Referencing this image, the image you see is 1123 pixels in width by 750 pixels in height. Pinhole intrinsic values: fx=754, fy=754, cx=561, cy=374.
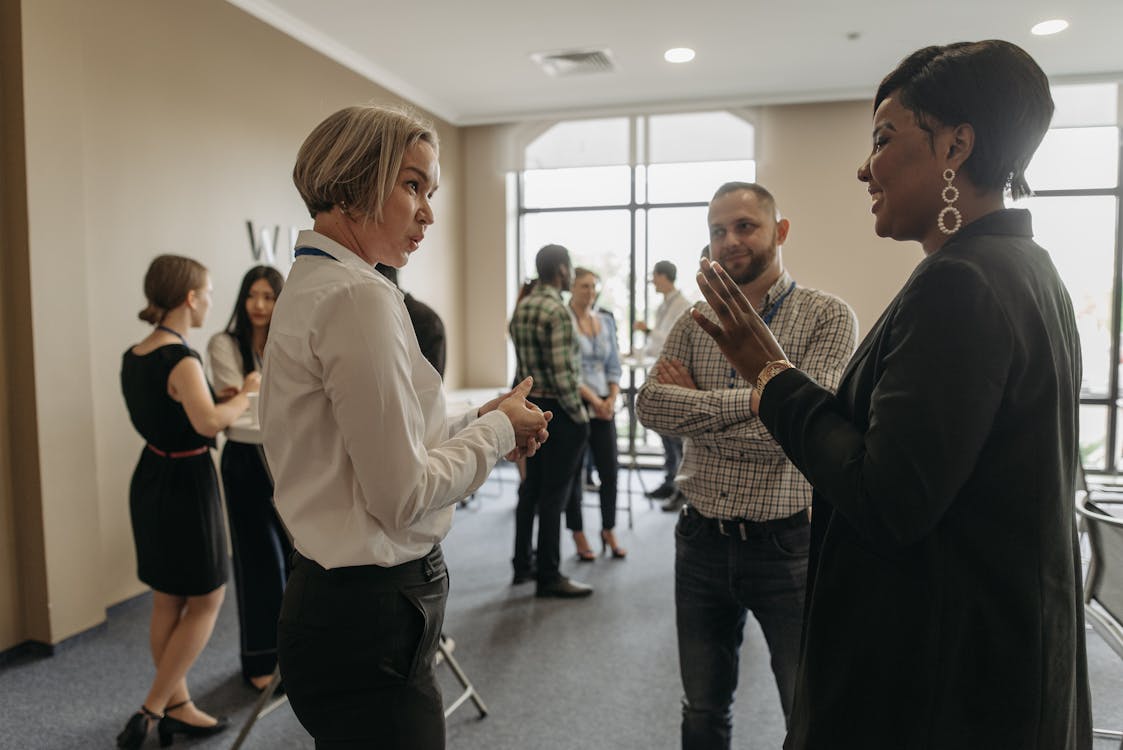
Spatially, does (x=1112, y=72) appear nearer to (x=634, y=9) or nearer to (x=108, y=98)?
(x=634, y=9)

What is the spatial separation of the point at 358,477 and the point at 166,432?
1649 millimetres

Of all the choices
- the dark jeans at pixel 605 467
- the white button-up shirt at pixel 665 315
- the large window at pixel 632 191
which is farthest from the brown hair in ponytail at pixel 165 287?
the large window at pixel 632 191

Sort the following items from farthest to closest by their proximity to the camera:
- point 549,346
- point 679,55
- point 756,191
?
point 679,55, point 549,346, point 756,191

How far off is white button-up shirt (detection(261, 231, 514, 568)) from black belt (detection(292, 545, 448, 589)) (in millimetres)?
26

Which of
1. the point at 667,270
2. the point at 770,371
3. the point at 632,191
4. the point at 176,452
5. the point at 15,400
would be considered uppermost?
the point at 632,191

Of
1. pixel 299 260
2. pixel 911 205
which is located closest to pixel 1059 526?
pixel 911 205

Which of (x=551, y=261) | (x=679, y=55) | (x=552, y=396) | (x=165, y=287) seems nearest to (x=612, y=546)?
(x=552, y=396)

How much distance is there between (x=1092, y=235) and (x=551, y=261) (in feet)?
16.3

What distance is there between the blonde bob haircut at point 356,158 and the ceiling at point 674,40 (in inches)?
136

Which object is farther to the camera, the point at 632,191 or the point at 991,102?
the point at 632,191

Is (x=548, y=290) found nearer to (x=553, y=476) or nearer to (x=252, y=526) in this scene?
(x=553, y=476)

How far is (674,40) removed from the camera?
482 cm

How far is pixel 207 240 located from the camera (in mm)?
3961

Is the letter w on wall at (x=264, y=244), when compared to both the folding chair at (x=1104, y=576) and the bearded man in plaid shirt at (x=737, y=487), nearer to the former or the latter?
the bearded man in plaid shirt at (x=737, y=487)
